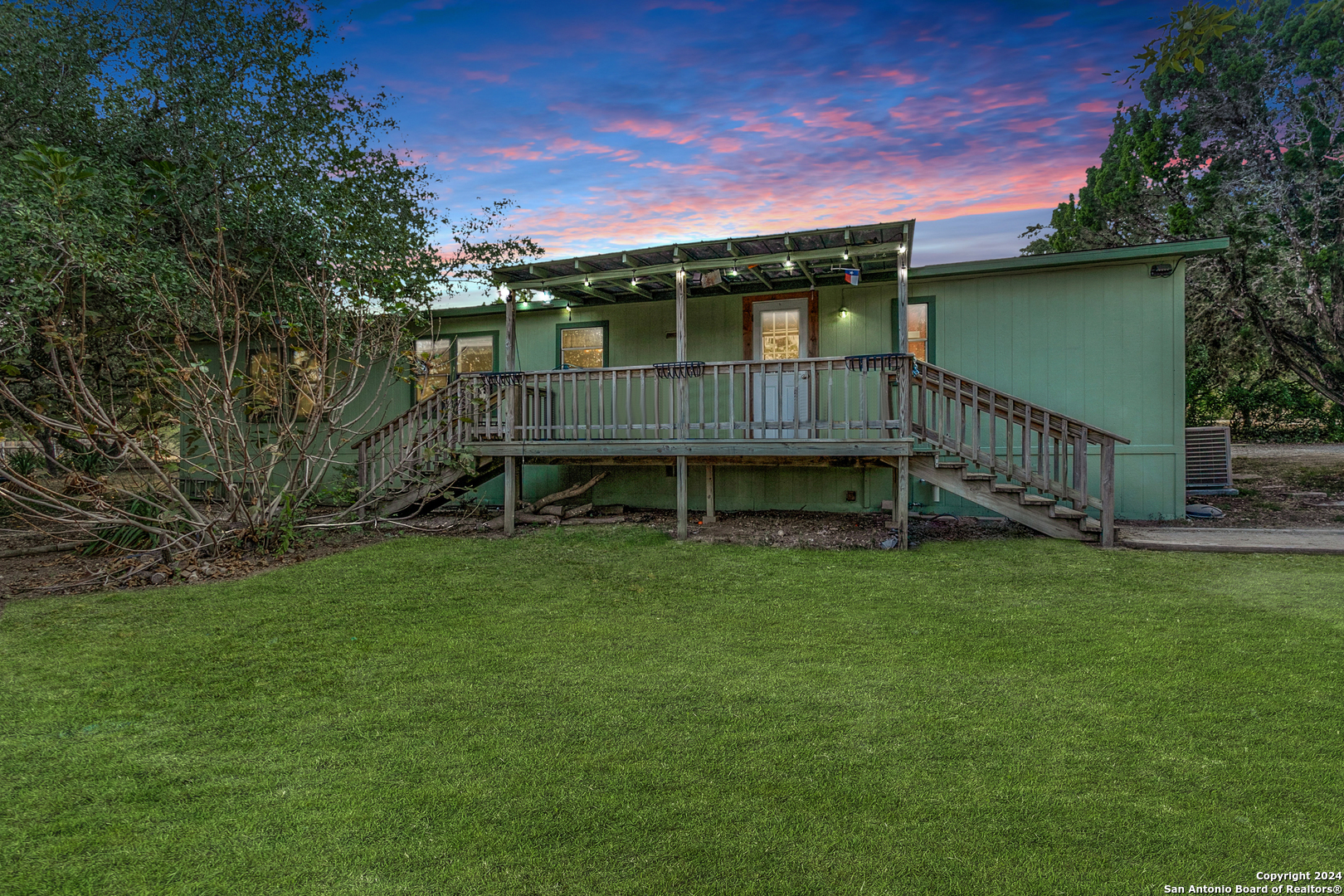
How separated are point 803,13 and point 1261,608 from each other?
25.8 feet

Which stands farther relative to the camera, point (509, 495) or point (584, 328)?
point (584, 328)

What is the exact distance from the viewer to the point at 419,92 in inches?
449

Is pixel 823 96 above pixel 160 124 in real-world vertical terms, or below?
above

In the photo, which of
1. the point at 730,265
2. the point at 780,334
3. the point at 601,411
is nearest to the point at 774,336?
the point at 780,334

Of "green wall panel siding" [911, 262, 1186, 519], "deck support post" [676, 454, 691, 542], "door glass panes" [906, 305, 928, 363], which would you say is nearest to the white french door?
"deck support post" [676, 454, 691, 542]

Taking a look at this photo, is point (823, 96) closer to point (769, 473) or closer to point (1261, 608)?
point (769, 473)

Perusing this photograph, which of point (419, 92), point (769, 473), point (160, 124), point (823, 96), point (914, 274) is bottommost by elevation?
point (769, 473)

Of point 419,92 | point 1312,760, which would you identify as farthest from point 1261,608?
point 419,92

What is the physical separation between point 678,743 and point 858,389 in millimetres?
7312

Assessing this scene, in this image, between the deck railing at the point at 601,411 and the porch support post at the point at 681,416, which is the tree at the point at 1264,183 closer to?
the deck railing at the point at 601,411

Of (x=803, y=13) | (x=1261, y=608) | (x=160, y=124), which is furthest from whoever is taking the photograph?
(x=160, y=124)

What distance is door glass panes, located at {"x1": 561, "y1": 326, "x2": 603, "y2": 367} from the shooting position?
11.2 meters

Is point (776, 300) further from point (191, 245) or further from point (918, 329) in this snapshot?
point (191, 245)

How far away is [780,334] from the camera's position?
10.1 meters
